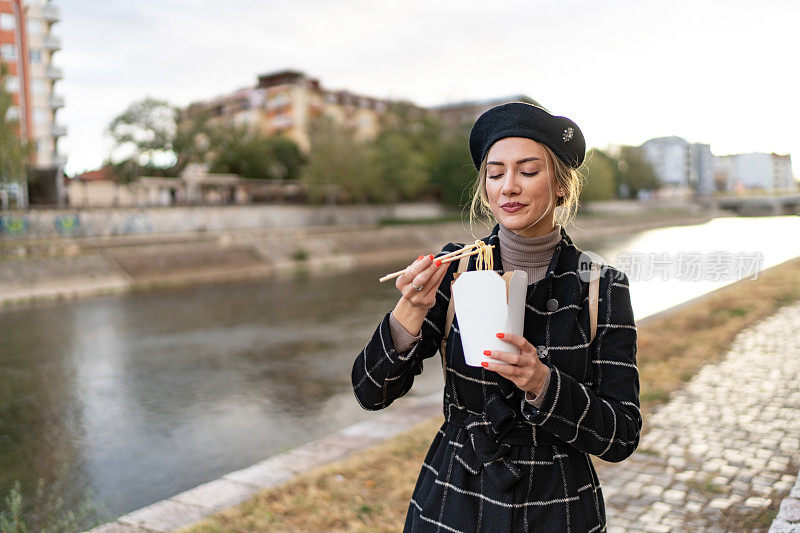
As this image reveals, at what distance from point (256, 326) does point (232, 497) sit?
11.7 m

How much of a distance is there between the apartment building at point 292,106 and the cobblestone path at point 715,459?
55.4 metres

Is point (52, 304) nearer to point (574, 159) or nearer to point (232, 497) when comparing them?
point (232, 497)

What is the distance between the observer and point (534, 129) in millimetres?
1731

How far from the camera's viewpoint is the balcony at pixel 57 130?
156 feet

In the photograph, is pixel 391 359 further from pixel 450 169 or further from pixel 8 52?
pixel 450 169

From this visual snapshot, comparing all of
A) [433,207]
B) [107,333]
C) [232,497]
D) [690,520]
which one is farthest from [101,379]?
[433,207]

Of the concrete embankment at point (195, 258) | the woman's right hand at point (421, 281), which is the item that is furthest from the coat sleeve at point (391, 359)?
the concrete embankment at point (195, 258)

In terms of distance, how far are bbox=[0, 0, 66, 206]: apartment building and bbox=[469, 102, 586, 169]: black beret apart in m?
48.9

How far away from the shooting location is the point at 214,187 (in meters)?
49.0

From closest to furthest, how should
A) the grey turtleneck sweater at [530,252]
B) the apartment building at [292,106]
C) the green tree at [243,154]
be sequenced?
the grey turtleneck sweater at [530,252]
the green tree at [243,154]
the apartment building at [292,106]

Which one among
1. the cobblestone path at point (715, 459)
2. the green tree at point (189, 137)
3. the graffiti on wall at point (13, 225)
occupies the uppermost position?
the green tree at point (189, 137)

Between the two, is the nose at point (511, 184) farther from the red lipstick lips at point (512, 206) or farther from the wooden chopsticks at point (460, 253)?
the wooden chopsticks at point (460, 253)

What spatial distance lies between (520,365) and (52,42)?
5515cm

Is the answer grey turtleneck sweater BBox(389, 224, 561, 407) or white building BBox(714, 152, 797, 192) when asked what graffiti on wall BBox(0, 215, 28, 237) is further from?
grey turtleneck sweater BBox(389, 224, 561, 407)
